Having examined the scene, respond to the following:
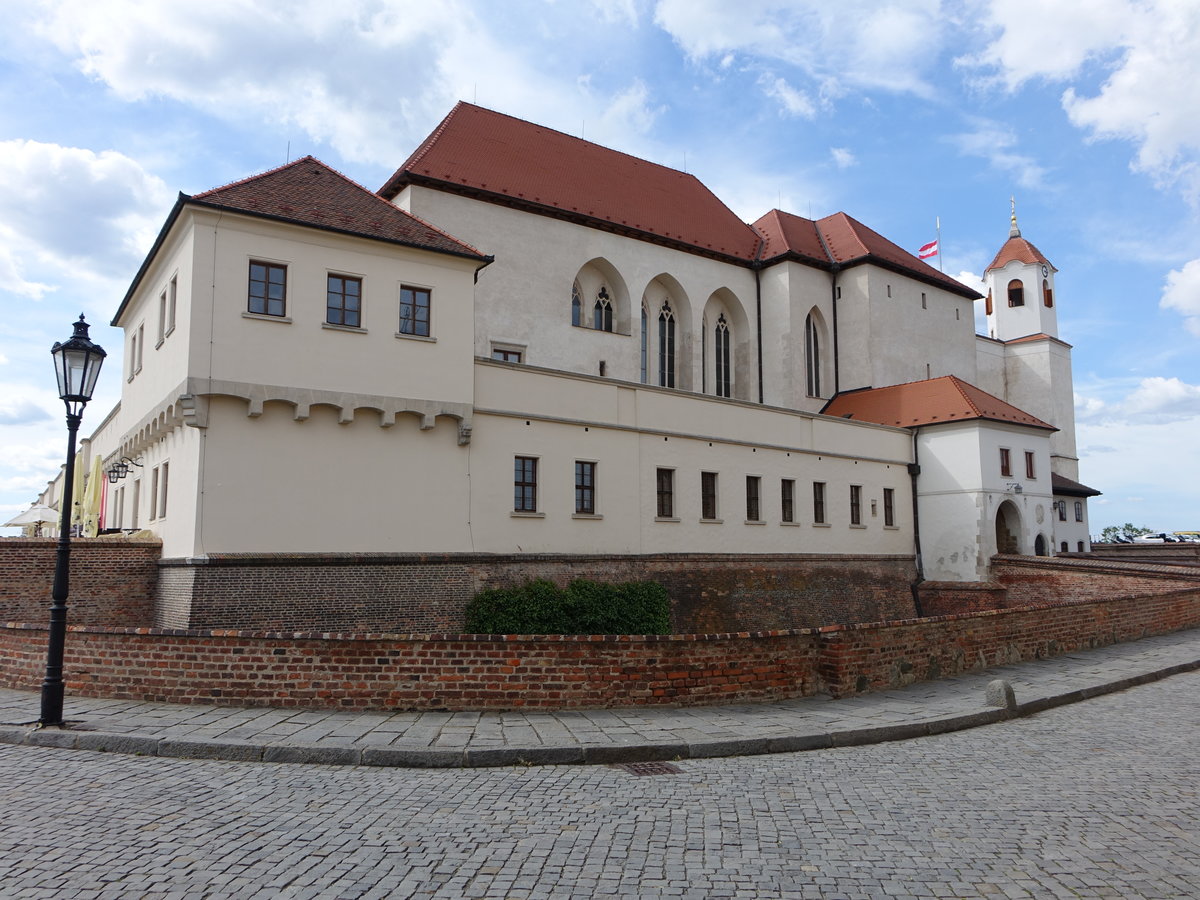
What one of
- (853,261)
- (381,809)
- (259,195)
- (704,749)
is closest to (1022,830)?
(704,749)

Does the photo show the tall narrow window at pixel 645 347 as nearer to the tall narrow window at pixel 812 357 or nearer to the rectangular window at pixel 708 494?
the rectangular window at pixel 708 494

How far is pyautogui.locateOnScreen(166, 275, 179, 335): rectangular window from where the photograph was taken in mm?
19547

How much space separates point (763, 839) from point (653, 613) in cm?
1695

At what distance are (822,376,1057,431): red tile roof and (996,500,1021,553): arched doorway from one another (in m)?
3.34

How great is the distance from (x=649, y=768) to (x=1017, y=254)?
50954 millimetres

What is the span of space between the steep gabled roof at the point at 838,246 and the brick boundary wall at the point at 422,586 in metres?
15.3

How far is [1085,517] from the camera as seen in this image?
42094 millimetres

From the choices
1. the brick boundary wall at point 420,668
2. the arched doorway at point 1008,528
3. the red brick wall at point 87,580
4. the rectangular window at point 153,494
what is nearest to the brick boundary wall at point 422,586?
the red brick wall at point 87,580

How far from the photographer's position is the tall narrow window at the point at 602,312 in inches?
1261

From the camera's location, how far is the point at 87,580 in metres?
18.3

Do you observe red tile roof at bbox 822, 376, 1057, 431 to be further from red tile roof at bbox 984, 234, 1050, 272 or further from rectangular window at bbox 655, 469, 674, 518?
red tile roof at bbox 984, 234, 1050, 272

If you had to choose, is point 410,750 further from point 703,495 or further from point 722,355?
point 722,355

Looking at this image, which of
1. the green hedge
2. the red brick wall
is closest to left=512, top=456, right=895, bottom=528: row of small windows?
the green hedge

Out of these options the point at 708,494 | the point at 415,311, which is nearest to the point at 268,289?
the point at 415,311
